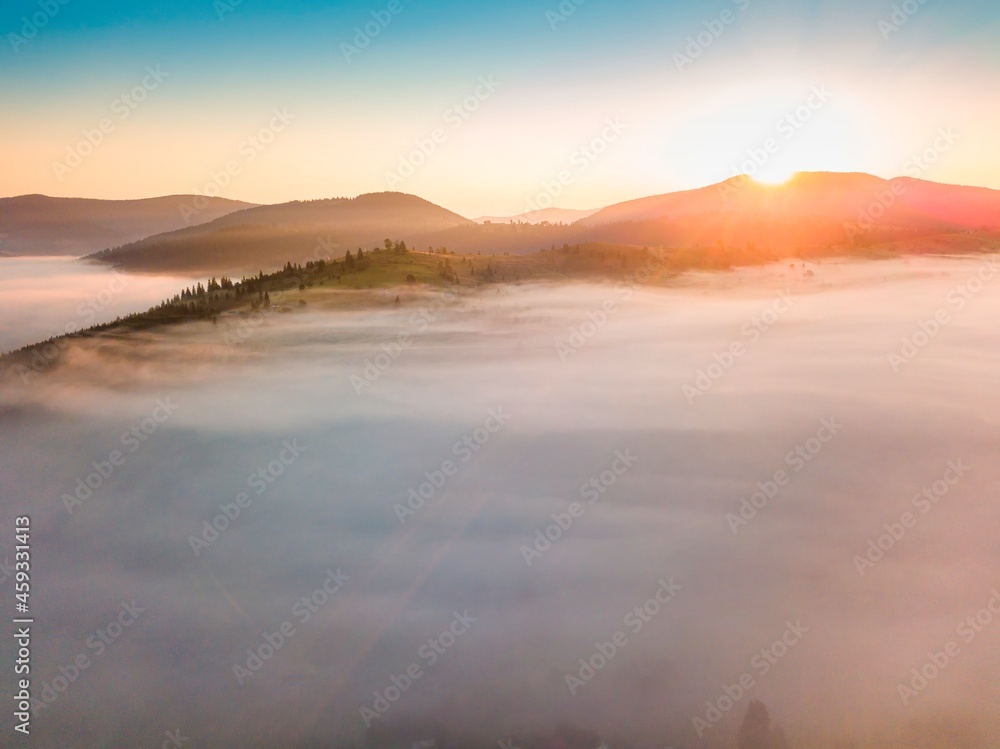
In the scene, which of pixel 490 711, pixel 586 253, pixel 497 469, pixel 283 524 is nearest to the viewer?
pixel 490 711

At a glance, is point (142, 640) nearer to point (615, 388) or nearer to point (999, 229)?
point (615, 388)

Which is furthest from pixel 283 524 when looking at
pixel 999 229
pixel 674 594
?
pixel 999 229

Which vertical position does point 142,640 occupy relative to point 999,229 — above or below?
below

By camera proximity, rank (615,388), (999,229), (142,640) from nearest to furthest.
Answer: (142,640) → (615,388) → (999,229)

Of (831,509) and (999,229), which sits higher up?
(999,229)

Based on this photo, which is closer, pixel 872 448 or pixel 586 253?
pixel 872 448

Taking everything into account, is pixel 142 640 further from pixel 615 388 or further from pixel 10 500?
pixel 615 388

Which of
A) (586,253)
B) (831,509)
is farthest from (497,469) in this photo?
(586,253)

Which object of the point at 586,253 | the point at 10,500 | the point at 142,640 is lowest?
the point at 142,640

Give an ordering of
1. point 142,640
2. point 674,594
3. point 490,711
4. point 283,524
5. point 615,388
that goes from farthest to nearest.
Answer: point 615,388, point 283,524, point 674,594, point 142,640, point 490,711
